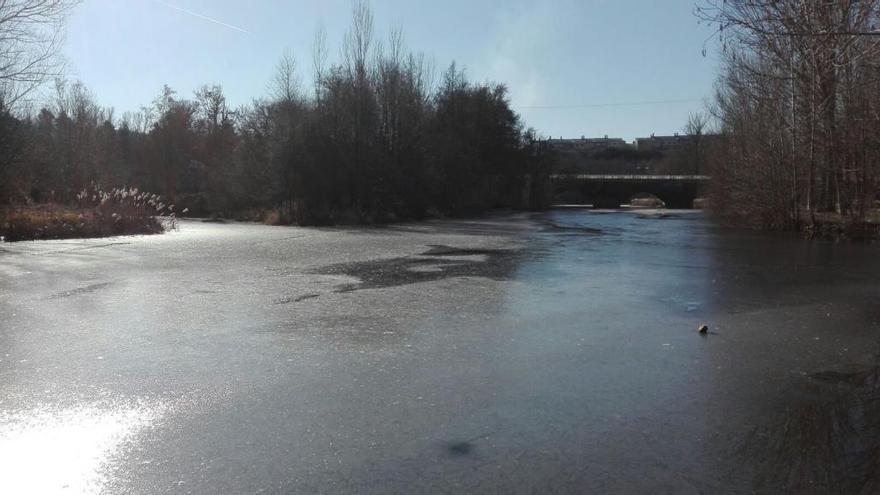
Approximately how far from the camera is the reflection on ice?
396 centimetres

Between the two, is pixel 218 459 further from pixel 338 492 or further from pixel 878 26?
pixel 878 26

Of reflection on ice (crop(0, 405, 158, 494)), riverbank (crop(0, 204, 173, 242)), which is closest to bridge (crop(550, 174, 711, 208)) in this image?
riverbank (crop(0, 204, 173, 242))

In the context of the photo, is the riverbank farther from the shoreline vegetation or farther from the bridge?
the bridge

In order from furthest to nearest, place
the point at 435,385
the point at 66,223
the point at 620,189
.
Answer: the point at 620,189
the point at 66,223
the point at 435,385

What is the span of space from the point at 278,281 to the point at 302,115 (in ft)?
90.0

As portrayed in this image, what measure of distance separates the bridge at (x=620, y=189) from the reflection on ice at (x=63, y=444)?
7547cm

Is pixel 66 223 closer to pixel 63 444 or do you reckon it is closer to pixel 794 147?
pixel 63 444

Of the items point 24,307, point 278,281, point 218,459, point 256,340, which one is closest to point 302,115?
point 278,281

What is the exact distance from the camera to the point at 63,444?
4.56 meters

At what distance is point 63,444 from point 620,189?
85476 millimetres

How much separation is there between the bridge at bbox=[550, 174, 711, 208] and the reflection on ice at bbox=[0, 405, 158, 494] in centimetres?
7547

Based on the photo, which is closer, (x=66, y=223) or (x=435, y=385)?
(x=435, y=385)

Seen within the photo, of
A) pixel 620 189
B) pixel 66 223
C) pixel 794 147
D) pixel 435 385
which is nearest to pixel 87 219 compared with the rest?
pixel 66 223

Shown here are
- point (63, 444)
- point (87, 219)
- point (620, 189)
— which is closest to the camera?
point (63, 444)
